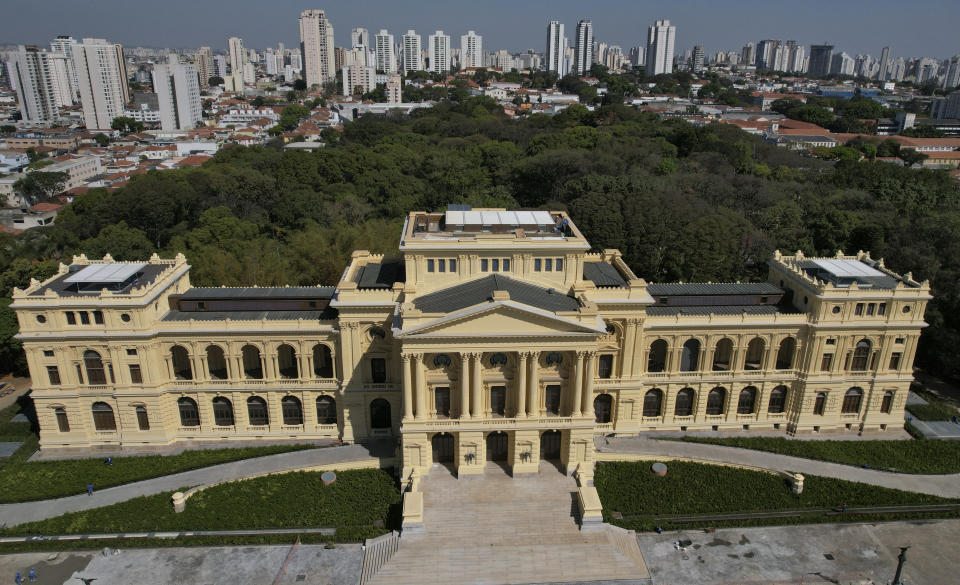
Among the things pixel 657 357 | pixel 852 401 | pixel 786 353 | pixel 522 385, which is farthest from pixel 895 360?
pixel 522 385

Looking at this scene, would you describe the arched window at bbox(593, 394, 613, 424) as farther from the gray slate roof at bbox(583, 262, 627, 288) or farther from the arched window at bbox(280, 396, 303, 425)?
the arched window at bbox(280, 396, 303, 425)

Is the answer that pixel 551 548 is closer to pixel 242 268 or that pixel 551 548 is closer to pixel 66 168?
pixel 242 268

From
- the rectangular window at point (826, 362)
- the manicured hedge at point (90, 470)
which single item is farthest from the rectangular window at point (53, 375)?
the rectangular window at point (826, 362)

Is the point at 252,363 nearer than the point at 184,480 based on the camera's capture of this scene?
No

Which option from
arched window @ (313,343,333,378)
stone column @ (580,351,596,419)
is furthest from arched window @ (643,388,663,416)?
arched window @ (313,343,333,378)

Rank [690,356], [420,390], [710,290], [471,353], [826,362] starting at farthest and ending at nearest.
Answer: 1. [710,290]
2. [826,362]
3. [690,356]
4. [420,390]
5. [471,353]

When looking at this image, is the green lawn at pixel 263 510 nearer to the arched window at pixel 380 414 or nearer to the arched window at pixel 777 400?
the arched window at pixel 380 414

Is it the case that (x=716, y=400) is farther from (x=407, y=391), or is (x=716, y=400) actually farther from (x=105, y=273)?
(x=105, y=273)
